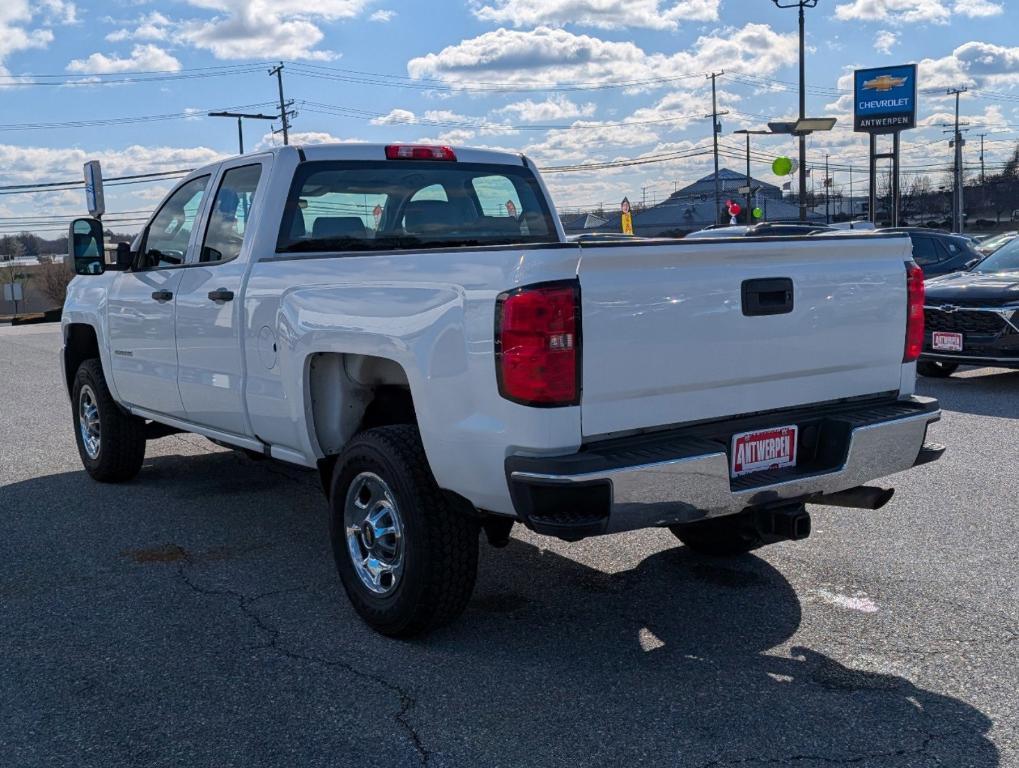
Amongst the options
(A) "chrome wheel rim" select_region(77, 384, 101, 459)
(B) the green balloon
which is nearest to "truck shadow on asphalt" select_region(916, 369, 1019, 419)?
(A) "chrome wheel rim" select_region(77, 384, 101, 459)

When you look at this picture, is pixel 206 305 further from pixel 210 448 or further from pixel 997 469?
pixel 997 469

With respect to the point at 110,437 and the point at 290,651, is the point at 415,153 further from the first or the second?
the point at 110,437

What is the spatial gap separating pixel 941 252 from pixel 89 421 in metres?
11.9

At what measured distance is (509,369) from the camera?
3559 mm

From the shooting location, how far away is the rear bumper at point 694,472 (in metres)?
3.51

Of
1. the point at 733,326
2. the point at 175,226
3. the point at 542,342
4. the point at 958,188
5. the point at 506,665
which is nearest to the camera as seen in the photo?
the point at 542,342

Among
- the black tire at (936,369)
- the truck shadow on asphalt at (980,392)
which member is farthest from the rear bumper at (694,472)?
the black tire at (936,369)

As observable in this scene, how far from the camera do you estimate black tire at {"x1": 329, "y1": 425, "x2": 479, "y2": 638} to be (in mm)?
4031

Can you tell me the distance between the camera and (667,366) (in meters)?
3.75

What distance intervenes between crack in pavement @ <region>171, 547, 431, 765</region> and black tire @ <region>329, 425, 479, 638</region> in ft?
0.96

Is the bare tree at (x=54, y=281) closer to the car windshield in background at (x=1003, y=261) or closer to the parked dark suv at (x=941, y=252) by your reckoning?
the parked dark suv at (x=941, y=252)

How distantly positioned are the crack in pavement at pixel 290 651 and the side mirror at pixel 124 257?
1927 millimetres

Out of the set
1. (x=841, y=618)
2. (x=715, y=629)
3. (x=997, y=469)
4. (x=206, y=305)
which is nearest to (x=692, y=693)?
(x=715, y=629)

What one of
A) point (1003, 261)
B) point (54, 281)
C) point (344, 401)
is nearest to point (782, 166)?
point (1003, 261)
